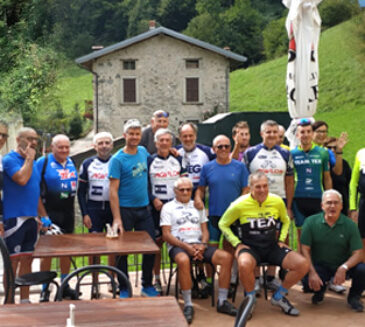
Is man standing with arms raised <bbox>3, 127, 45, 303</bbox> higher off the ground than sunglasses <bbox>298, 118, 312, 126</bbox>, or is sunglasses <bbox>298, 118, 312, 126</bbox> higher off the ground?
sunglasses <bbox>298, 118, 312, 126</bbox>

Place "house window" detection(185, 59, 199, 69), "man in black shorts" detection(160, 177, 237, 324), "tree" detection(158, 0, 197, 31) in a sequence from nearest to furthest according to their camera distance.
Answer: "man in black shorts" detection(160, 177, 237, 324) < "house window" detection(185, 59, 199, 69) < "tree" detection(158, 0, 197, 31)

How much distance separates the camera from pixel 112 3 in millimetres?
69375

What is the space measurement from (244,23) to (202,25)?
15.0 ft

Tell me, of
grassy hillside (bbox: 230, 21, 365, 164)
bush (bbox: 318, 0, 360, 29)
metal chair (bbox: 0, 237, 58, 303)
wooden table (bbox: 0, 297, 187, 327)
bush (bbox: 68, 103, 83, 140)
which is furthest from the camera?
bush (bbox: 318, 0, 360, 29)

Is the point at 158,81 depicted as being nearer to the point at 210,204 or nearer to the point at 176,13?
the point at 210,204

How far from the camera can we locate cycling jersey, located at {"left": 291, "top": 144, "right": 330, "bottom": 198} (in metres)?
5.96

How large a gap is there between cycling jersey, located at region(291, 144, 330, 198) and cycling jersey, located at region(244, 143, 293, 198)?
15 centimetres

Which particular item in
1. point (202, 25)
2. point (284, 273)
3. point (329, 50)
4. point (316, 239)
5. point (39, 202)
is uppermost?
point (202, 25)

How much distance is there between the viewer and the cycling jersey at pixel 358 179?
18.6 ft

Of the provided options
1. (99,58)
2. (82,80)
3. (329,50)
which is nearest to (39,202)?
(99,58)

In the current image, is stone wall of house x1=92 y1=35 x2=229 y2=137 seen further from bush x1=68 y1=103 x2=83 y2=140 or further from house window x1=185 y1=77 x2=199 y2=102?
bush x1=68 y1=103 x2=83 y2=140

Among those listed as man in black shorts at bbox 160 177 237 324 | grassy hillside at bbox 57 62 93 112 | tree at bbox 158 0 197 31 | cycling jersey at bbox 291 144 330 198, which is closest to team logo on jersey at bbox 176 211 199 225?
man in black shorts at bbox 160 177 237 324

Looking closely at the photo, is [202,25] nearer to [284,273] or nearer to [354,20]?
[354,20]

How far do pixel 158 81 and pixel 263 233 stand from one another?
27.2m
